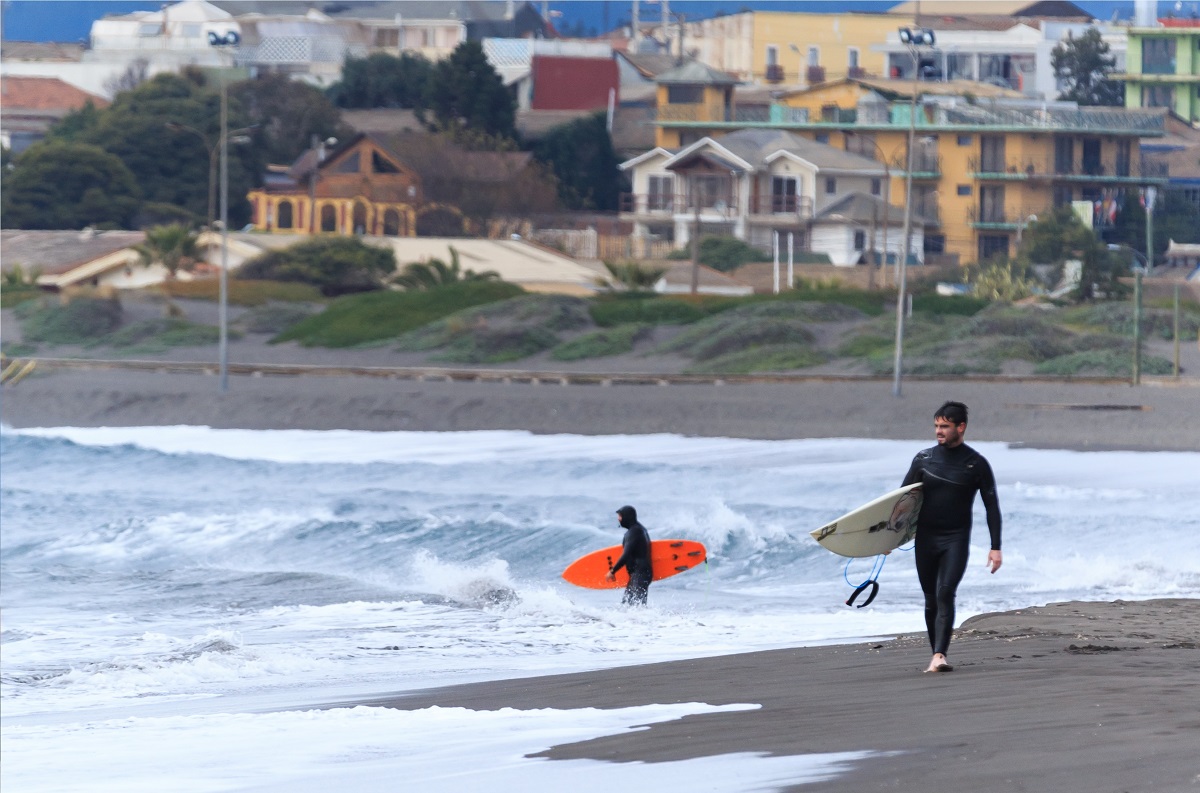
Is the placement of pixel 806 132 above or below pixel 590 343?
above

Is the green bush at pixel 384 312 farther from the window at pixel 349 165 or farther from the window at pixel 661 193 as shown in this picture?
the window at pixel 349 165

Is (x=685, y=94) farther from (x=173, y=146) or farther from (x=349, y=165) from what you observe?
(x=173, y=146)

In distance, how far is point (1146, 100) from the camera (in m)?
40.7

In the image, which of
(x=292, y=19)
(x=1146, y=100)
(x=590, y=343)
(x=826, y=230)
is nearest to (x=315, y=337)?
(x=590, y=343)

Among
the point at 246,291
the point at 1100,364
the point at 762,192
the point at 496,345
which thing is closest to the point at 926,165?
the point at 762,192

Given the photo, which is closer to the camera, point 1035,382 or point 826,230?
point 1035,382

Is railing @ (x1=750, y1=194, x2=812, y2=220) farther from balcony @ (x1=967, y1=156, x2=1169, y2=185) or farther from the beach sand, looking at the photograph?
the beach sand

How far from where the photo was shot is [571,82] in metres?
64.3

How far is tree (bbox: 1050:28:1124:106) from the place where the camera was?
136ft

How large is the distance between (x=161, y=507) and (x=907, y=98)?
95.4ft

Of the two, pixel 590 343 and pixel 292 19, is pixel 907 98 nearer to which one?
pixel 590 343

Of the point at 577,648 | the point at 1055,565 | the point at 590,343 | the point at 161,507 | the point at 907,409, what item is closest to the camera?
the point at 577,648

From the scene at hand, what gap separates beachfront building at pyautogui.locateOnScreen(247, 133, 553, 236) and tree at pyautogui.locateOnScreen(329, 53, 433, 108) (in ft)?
31.1

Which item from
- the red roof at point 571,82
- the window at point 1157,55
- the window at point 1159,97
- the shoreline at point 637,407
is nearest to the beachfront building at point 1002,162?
the window at point 1159,97
